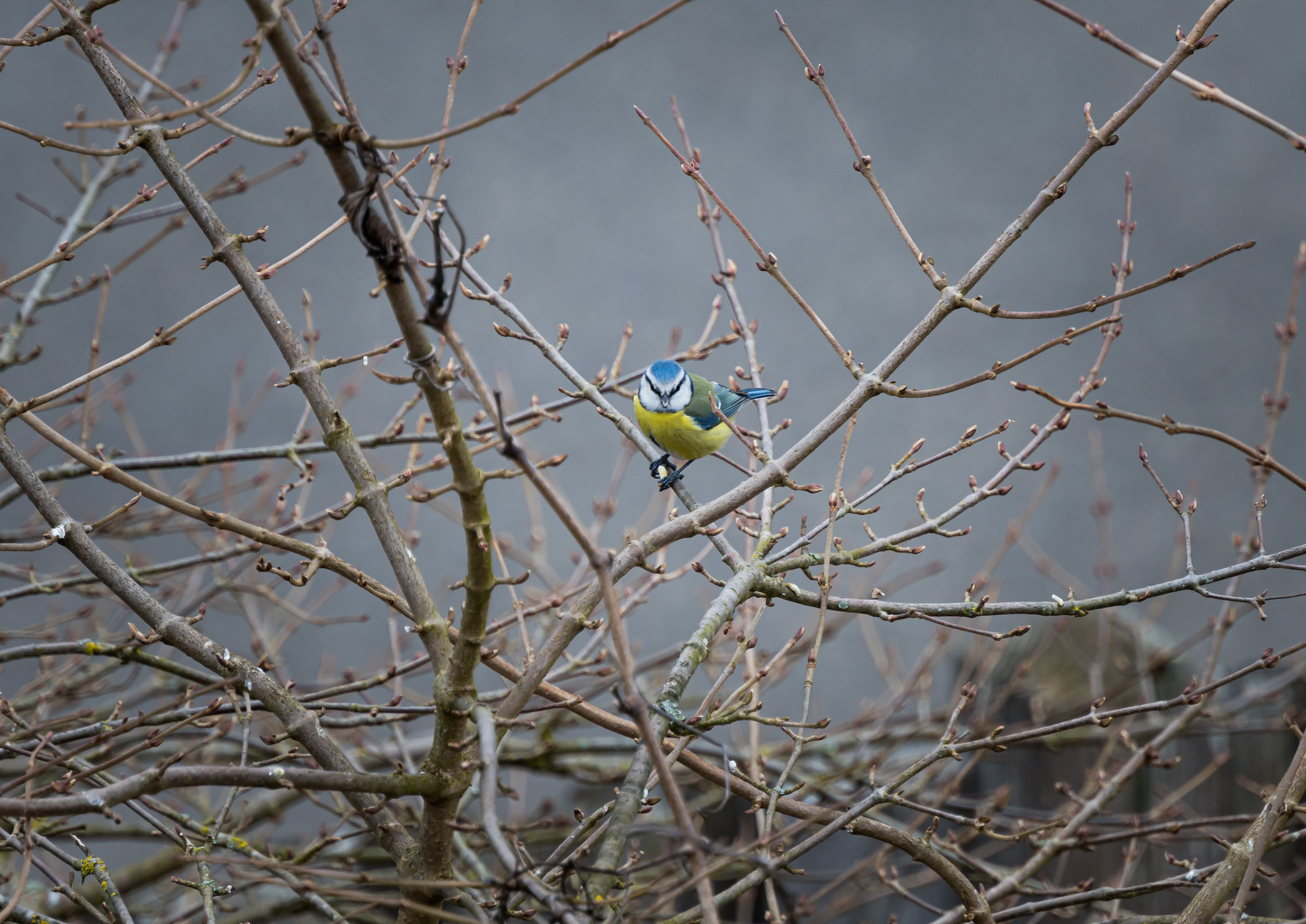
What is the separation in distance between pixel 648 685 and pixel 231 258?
202 centimetres

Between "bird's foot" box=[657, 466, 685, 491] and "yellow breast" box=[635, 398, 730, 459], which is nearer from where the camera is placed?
"bird's foot" box=[657, 466, 685, 491]

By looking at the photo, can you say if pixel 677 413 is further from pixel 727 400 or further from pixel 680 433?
pixel 727 400

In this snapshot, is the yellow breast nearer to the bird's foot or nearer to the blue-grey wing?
the blue-grey wing

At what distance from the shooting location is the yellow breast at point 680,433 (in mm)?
2270

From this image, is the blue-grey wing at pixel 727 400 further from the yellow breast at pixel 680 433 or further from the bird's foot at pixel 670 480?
the bird's foot at pixel 670 480

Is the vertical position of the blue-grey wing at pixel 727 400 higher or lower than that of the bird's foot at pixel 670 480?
higher

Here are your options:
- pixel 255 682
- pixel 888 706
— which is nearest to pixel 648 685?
pixel 888 706

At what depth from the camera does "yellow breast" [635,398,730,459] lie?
2.27m

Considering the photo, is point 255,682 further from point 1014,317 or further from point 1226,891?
point 1226,891

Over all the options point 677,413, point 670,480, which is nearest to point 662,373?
point 677,413

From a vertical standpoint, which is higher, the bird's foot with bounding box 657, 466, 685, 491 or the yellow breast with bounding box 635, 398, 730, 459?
the yellow breast with bounding box 635, 398, 730, 459

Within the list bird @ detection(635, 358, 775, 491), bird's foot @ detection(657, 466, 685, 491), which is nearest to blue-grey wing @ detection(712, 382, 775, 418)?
bird @ detection(635, 358, 775, 491)

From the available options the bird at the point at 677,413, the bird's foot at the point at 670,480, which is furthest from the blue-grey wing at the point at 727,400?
the bird's foot at the point at 670,480

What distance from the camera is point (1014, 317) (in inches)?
44.1
